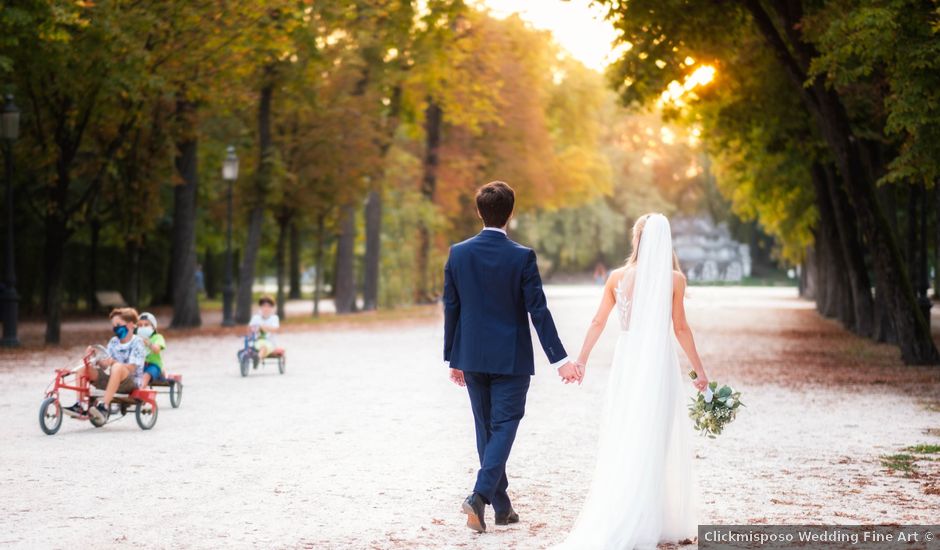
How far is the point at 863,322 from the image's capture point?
99.3 feet

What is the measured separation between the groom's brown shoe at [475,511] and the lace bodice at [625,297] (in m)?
1.29

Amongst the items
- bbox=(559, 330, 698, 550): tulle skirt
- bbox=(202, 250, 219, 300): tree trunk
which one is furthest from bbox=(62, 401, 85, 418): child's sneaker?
bbox=(202, 250, 219, 300): tree trunk

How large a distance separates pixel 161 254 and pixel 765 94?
29455 mm

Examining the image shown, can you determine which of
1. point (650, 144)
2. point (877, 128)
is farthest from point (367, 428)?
point (650, 144)

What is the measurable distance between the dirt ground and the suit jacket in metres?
1.01

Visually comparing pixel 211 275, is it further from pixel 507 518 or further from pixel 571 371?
pixel 571 371

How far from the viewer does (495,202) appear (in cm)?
772

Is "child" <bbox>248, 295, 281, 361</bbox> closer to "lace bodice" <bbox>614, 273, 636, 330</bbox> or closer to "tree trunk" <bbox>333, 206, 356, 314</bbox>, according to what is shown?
"lace bodice" <bbox>614, 273, 636, 330</bbox>

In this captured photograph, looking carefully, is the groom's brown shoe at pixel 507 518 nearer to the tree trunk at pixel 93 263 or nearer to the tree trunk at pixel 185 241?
the tree trunk at pixel 185 241

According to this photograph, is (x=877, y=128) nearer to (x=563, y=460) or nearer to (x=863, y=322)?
(x=863, y=322)

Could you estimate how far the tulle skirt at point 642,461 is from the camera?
23.4 feet

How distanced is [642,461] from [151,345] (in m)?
7.38

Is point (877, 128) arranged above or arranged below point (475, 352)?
above

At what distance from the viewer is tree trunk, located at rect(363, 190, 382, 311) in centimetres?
4606
